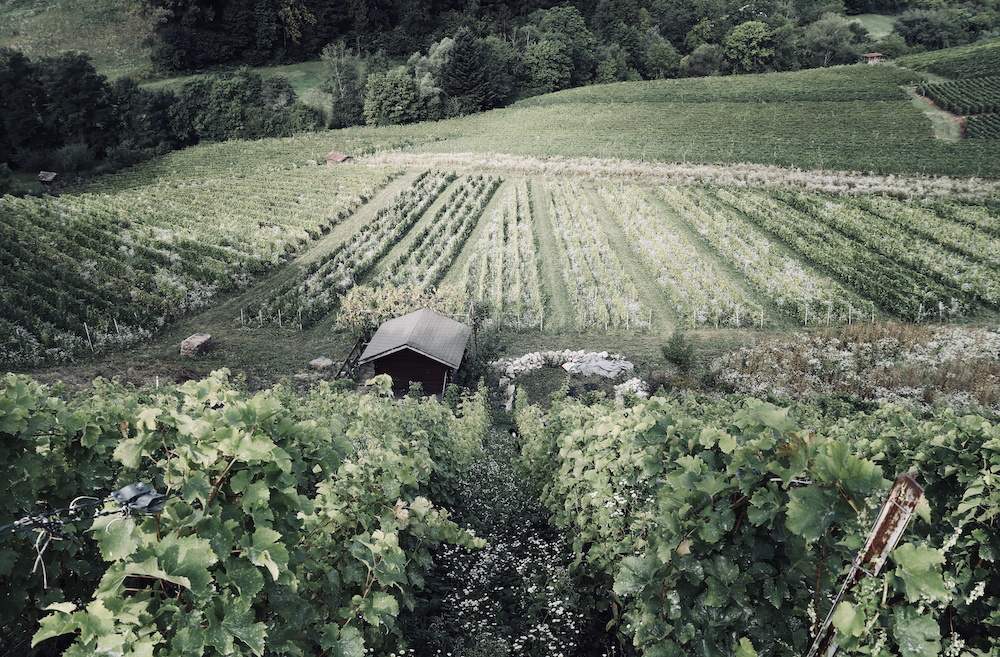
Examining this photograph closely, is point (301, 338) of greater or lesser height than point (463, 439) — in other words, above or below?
below

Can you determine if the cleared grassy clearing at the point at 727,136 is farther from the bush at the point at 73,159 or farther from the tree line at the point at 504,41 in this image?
the bush at the point at 73,159

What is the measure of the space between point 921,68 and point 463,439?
70514mm

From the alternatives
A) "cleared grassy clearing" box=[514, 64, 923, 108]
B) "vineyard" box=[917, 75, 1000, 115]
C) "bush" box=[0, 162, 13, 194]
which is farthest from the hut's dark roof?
"vineyard" box=[917, 75, 1000, 115]

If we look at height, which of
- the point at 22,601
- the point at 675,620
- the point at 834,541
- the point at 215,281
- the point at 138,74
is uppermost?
the point at 138,74

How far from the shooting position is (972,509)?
132 inches

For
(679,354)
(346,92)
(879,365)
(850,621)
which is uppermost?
(346,92)

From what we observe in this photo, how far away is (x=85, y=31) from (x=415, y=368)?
76587 millimetres

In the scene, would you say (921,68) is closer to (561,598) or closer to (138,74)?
(561,598)

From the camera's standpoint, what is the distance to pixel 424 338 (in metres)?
16.9

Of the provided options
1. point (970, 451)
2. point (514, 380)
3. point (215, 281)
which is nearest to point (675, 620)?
point (970, 451)

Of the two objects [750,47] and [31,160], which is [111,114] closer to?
[31,160]

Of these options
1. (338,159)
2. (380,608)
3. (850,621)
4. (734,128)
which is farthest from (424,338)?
(734,128)

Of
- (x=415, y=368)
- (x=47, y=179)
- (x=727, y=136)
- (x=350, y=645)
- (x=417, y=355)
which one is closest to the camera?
(x=350, y=645)

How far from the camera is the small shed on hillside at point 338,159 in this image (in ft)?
149
